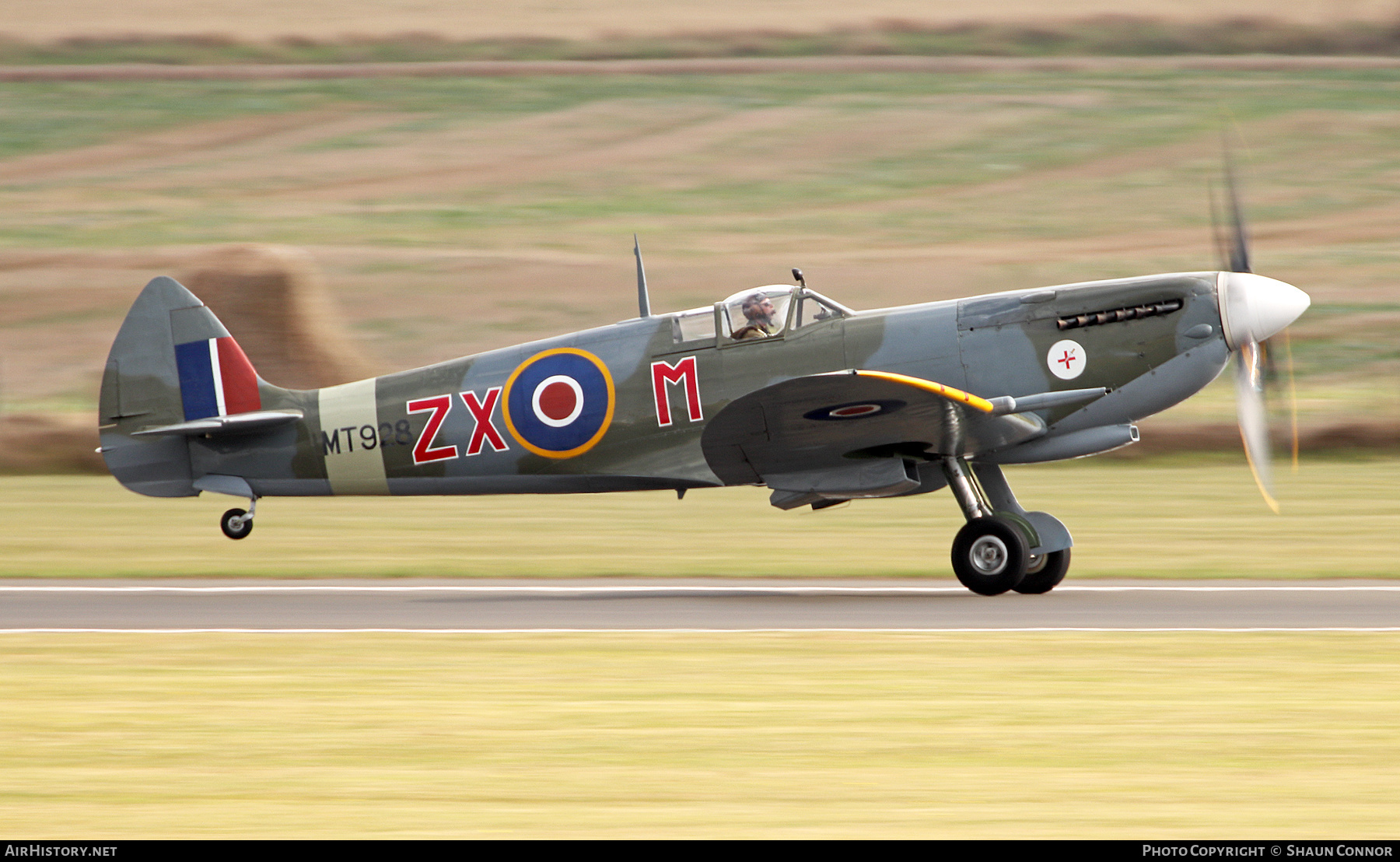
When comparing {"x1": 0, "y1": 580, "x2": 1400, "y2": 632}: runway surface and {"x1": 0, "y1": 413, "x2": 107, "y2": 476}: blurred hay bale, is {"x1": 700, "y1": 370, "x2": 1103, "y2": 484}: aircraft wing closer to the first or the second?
{"x1": 0, "y1": 580, "x2": 1400, "y2": 632}: runway surface

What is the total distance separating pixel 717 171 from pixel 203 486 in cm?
3663

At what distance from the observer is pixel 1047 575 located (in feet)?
40.4

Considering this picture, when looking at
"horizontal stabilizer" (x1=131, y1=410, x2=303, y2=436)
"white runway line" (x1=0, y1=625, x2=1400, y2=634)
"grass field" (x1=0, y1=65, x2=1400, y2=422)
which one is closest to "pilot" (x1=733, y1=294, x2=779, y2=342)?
"white runway line" (x1=0, y1=625, x2=1400, y2=634)

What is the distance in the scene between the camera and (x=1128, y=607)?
11.3 meters

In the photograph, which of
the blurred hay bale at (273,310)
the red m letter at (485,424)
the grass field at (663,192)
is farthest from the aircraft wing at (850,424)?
the grass field at (663,192)

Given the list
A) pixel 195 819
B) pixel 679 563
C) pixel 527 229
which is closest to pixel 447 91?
pixel 527 229

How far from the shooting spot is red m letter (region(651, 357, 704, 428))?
12.6m

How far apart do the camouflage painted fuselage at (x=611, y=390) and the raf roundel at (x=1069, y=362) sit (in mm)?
12

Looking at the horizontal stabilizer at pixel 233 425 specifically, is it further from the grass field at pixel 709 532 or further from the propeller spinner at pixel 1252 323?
the propeller spinner at pixel 1252 323

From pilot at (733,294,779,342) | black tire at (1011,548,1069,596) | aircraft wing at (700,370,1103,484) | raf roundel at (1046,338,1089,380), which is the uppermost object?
pilot at (733,294,779,342)

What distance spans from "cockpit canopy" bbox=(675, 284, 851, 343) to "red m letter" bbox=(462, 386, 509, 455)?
5.75ft

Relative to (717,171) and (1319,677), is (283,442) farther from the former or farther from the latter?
(717,171)

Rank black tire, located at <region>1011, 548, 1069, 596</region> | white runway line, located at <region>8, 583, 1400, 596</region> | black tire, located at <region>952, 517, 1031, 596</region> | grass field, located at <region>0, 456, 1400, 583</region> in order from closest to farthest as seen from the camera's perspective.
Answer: black tire, located at <region>952, 517, 1031, 596</region>
black tire, located at <region>1011, 548, 1069, 596</region>
white runway line, located at <region>8, 583, 1400, 596</region>
grass field, located at <region>0, 456, 1400, 583</region>

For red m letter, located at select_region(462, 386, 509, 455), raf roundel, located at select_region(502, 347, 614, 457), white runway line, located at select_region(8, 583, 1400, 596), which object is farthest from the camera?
red m letter, located at select_region(462, 386, 509, 455)
